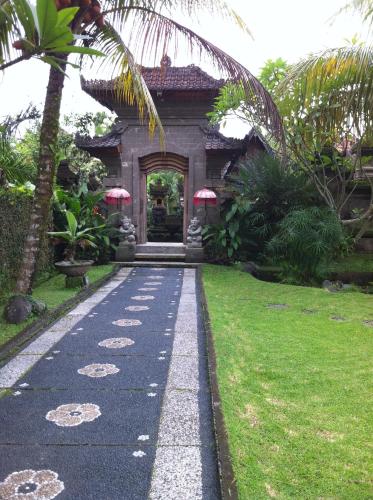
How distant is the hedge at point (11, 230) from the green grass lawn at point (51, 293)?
19.6 inches

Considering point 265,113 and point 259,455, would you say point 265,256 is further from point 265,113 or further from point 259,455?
point 259,455

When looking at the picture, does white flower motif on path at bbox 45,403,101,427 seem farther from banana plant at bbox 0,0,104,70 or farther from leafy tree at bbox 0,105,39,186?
leafy tree at bbox 0,105,39,186

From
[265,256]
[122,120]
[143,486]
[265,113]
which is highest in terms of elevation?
[122,120]

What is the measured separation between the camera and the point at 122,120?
12.8 m

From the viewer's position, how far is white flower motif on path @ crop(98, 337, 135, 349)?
4.61 metres

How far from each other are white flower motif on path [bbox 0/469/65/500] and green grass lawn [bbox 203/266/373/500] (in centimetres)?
94

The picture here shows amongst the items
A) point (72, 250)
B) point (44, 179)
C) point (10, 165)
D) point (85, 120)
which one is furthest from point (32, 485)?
point (85, 120)

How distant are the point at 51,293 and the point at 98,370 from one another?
3.72 metres

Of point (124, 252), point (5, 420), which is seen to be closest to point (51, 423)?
point (5, 420)

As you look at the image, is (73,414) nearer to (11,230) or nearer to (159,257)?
(11,230)

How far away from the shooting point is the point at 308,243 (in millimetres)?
8797

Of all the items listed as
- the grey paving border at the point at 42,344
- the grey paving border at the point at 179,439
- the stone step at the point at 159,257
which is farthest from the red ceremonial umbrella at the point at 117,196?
the grey paving border at the point at 179,439

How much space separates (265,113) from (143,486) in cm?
478

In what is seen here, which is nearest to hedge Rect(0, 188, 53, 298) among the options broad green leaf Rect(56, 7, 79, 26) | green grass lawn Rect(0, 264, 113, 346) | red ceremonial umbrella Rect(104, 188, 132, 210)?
green grass lawn Rect(0, 264, 113, 346)
